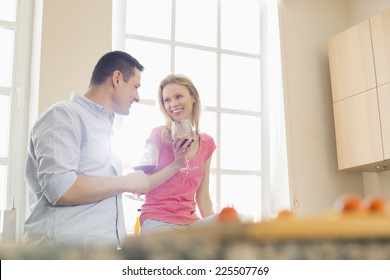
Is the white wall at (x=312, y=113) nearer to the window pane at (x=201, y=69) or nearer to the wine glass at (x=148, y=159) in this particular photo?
the window pane at (x=201, y=69)

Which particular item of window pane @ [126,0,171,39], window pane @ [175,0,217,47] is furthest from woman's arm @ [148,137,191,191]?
window pane @ [175,0,217,47]

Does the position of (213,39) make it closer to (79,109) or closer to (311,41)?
(311,41)

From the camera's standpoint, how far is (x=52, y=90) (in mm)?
2740

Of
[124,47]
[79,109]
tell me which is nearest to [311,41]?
[124,47]

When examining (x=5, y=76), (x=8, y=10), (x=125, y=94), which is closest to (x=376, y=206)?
(x=125, y=94)

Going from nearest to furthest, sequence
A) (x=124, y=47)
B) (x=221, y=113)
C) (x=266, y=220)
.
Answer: (x=266, y=220) → (x=124, y=47) → (x=221, y=113)

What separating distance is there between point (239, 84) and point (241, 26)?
407 millimetres

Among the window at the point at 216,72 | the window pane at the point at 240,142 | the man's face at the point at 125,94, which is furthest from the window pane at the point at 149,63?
the man's face at the point at 125,94

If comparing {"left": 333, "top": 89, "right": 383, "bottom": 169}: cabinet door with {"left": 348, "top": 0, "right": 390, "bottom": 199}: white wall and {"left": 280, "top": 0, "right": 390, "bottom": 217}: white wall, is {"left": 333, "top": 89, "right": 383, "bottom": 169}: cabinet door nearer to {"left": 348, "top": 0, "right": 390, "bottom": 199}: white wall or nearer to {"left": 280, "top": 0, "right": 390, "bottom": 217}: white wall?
{"left": 280, "top": 0, "right": 390, "bottom": 217}: white wall

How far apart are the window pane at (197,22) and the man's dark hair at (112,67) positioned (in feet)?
4.46

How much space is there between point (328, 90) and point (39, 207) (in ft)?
8.47

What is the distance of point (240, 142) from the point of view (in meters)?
3.49

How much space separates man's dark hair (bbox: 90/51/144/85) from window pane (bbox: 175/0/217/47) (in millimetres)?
1360
